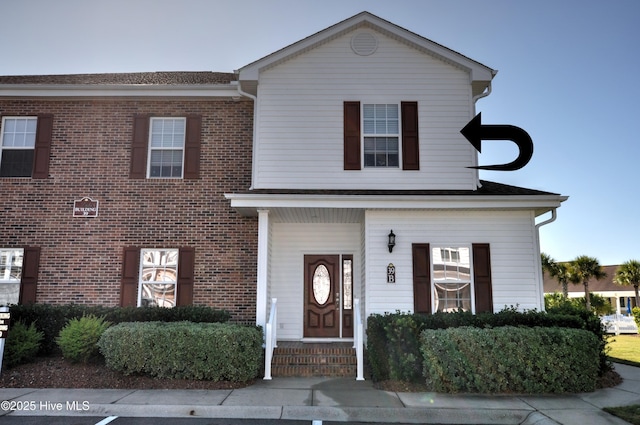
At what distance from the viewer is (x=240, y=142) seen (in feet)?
36.6

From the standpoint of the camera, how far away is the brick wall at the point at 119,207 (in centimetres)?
1060

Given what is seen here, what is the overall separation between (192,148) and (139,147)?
125 centimetres

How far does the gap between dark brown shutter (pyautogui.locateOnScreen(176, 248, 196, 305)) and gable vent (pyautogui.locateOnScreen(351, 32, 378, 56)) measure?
6105mm

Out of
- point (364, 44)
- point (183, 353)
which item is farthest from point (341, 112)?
point (183, 353)

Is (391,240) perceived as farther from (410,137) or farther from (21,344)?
(21,344)

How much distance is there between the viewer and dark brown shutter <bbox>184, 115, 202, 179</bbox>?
11.0m

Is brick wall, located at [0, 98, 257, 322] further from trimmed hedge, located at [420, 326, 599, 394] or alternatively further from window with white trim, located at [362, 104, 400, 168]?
trimmed hedge, located at [420, 326, 599, 394]

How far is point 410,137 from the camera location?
10.8 meters

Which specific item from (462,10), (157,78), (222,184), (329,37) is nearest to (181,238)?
(222,184)

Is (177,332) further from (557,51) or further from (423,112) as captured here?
(557,51)

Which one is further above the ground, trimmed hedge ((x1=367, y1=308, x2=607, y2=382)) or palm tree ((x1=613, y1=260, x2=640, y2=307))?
palm tree ((x1=613, y1=260, x2=640, y2=307))

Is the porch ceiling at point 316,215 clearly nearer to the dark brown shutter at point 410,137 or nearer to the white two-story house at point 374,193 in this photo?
the white two-story house at point 374,193

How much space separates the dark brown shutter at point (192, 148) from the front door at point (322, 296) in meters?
3.32

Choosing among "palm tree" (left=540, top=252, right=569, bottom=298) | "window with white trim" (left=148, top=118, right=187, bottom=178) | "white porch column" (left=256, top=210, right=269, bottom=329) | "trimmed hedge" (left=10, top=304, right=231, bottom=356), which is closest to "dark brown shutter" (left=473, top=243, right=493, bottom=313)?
"white porch column" (left=256, top=210, right=269, bottom=329)
